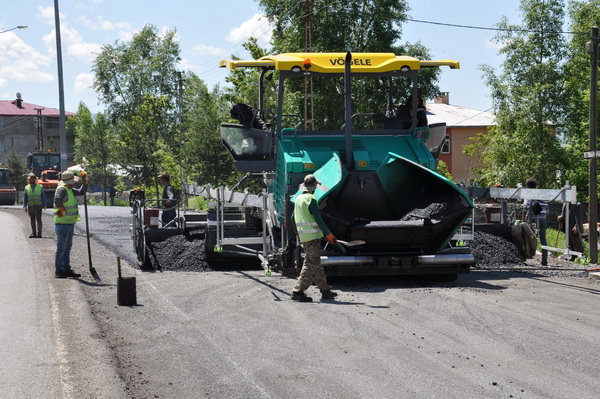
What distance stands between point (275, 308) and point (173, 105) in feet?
173

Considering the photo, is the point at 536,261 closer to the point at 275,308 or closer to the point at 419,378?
the point at 275,308

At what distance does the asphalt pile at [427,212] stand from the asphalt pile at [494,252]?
257 centimetres

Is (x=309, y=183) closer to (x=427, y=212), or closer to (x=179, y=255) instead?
(x=427, y=212)

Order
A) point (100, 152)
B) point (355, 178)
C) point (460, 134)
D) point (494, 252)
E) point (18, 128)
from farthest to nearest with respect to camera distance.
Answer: point (18, 128) < point (100, 152) < point (460, 134) < point (494, 252) < point (355, 178)

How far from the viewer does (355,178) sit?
11.2m

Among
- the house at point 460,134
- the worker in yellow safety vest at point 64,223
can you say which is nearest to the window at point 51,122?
the house at point 460,134

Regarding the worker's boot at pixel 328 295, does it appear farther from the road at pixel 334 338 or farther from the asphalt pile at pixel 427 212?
the asphalt pile at pixel 427 212

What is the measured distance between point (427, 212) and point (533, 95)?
1090 inches

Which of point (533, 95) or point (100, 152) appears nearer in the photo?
point (533, 95)

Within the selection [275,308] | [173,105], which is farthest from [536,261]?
[173,105]

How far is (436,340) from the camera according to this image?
7457mm

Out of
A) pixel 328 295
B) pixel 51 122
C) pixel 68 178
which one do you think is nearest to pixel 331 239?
pixel 328 295

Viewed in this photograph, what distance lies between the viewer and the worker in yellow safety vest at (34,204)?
74.1ft

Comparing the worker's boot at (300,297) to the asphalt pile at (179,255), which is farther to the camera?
the asphalt pile at (179,255)
